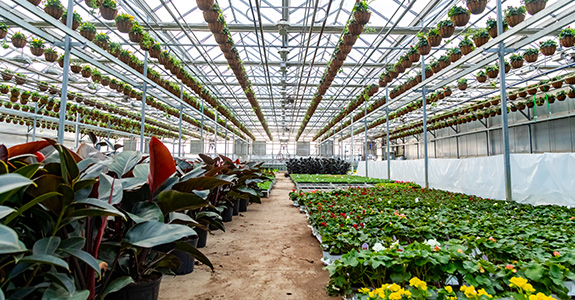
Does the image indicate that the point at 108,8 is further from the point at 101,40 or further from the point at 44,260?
the point at 44,260

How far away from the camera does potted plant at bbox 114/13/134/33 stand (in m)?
5.05

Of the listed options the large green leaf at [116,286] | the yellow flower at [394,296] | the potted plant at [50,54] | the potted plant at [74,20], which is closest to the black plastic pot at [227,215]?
the large green leaf at [116,286]

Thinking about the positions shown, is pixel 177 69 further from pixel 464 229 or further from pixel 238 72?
pixel 464 229

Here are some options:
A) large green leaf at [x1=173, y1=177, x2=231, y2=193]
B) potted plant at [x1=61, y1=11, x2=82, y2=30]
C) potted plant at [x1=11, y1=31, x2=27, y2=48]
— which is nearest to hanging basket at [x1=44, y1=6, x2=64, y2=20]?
potted plant at [x1=61, y1=11, x2=82, y2=30]

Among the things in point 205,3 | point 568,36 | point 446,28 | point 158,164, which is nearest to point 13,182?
point 158,164

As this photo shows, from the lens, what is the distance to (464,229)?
2.40 meters

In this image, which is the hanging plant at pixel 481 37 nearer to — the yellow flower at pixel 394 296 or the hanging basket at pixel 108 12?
the yellow flower at pixel 394 296

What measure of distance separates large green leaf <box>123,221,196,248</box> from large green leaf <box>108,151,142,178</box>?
43cm

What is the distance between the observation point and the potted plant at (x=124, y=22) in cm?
505

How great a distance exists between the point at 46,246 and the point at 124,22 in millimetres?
5311

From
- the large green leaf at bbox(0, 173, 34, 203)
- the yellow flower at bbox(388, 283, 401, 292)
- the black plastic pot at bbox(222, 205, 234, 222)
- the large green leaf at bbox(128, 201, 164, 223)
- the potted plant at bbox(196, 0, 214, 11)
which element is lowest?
the black plastic pot at bbox(222, 205, 234, 222)

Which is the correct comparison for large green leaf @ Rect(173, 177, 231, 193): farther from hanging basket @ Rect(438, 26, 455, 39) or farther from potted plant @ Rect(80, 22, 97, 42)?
hanging basket @ Rect(438, 26, 455, 39)

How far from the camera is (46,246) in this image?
0.93m

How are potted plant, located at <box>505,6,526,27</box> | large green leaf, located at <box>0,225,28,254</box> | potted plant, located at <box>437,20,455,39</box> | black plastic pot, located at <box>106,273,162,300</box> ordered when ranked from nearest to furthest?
large green leaf, located at <box>0,225,28,254</box>, black plastic pot, located at <box>106,273,162,300</box>, potted plant, located at <box>505,6,526,27</box>, potted plant, located at <box>437,20,455,39</box>
